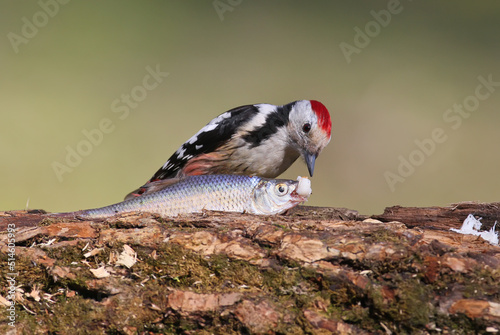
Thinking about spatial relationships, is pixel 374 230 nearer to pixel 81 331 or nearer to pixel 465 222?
pixel 465 222

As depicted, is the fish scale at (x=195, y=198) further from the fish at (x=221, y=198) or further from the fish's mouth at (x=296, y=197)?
the fish's mouth at (x=296, y=197)

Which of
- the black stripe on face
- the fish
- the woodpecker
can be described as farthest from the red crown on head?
the fish

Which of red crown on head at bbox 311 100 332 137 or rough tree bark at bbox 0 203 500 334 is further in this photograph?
red crown on head at bbox 311 100 332 137

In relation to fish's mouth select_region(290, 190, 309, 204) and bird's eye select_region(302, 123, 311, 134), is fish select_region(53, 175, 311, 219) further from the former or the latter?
bird's eye select_region(302, 123, 311, 134)

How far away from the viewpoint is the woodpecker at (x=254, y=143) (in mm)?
2594

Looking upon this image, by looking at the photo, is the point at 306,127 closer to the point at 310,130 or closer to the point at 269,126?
the point at 310,130

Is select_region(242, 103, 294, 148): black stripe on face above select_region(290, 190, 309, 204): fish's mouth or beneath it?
above

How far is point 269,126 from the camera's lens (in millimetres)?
2693

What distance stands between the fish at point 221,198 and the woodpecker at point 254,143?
0.75 m

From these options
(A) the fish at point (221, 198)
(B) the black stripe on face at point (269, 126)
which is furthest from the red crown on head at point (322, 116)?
(A) the fish at point (221, 198)

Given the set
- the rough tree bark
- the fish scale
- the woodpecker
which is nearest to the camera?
the rough tree bark

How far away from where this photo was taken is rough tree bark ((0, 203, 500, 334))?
3.76ft

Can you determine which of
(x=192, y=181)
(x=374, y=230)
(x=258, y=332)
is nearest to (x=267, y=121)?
(x=192, y=181)

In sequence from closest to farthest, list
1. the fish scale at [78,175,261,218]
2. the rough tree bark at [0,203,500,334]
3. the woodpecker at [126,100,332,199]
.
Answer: the rough tree bark at [0,203,500,334] → the fish scale at [78,175,261,218] → the woodpecker at [126,100,332,199]
